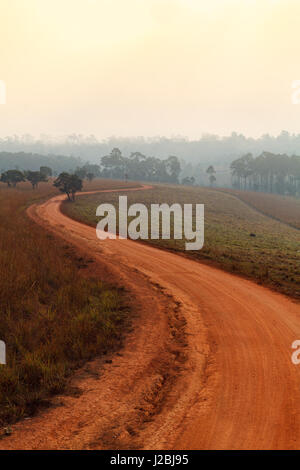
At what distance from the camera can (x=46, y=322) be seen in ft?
34.8

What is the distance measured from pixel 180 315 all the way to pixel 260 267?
9.46 meters

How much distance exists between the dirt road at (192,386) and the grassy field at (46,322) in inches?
22.7

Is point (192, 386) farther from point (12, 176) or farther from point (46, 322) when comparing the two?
point (12, 176)

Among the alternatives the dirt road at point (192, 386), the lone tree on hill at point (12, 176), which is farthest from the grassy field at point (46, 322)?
the lone tree on hill at point (12, 176)

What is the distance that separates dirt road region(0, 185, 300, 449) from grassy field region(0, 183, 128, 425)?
577 mm

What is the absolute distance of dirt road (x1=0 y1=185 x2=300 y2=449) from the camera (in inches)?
214

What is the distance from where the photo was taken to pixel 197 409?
6.18 meters

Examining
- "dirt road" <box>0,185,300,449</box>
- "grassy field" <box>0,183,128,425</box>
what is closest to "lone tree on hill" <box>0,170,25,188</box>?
"grassy field" <box>0,183,128,425</box>

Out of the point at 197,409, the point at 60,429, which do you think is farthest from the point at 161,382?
the point at 60,429

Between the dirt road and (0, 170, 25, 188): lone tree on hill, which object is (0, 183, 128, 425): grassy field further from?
(0, 170, 25, 188): lone tree on hill

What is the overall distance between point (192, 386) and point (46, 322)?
5.58 metres

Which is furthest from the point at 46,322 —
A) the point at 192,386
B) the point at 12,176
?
the point at 12,176

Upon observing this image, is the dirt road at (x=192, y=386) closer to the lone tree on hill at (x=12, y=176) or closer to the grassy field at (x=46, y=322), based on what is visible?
the grassy field at (x=46, y=322)

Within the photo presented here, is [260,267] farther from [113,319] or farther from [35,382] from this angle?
[35,382]
